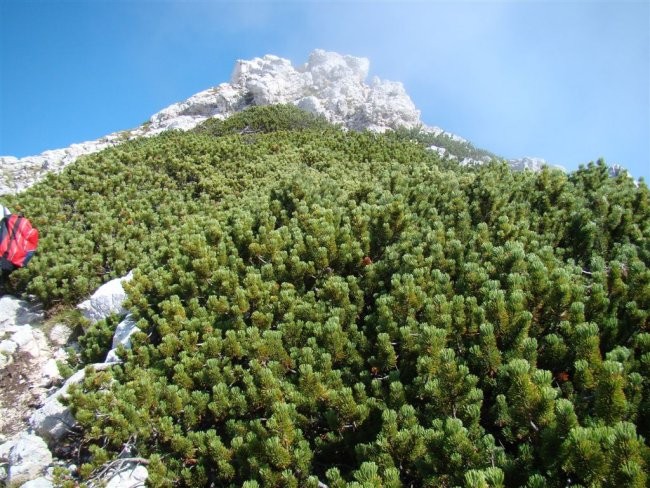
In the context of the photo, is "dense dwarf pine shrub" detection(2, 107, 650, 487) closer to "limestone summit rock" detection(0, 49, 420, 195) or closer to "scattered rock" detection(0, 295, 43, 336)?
"scattered rock" detection(0, 295, 43, 336)

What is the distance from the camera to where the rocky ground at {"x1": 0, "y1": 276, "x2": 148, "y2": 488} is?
432cm

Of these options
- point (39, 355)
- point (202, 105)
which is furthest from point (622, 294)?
point (202, 105)

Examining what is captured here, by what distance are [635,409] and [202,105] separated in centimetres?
3307

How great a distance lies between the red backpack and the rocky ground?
0.72 meters

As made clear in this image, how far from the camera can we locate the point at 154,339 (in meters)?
5.70

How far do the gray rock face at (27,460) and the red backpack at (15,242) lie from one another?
456cm

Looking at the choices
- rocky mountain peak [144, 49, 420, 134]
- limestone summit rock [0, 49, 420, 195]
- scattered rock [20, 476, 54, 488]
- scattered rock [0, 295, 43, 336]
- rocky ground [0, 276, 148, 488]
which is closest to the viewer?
scattered rock [20, 476, 54, 488]

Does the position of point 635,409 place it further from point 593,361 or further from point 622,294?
point 622,294

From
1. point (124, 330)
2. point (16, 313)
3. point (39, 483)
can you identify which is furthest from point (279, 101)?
point (39, 483)

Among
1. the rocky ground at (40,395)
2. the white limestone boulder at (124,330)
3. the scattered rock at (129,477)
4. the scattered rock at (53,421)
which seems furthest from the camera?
the white limestone boulder at (124,330)

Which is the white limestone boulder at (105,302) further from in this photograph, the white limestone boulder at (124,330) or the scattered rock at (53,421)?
the scattered rock at (53,421)

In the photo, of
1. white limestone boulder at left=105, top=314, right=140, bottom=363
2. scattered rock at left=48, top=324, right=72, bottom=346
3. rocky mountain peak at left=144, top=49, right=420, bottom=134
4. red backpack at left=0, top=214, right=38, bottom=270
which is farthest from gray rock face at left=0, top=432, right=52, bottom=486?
rocky mountain peak at left=144, top=49, right=420, bottom=134

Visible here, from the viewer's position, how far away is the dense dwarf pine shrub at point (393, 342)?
2672 millimetres

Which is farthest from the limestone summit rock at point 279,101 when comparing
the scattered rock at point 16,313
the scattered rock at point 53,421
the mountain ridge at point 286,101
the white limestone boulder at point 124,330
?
the scattered rock at point 53,421
